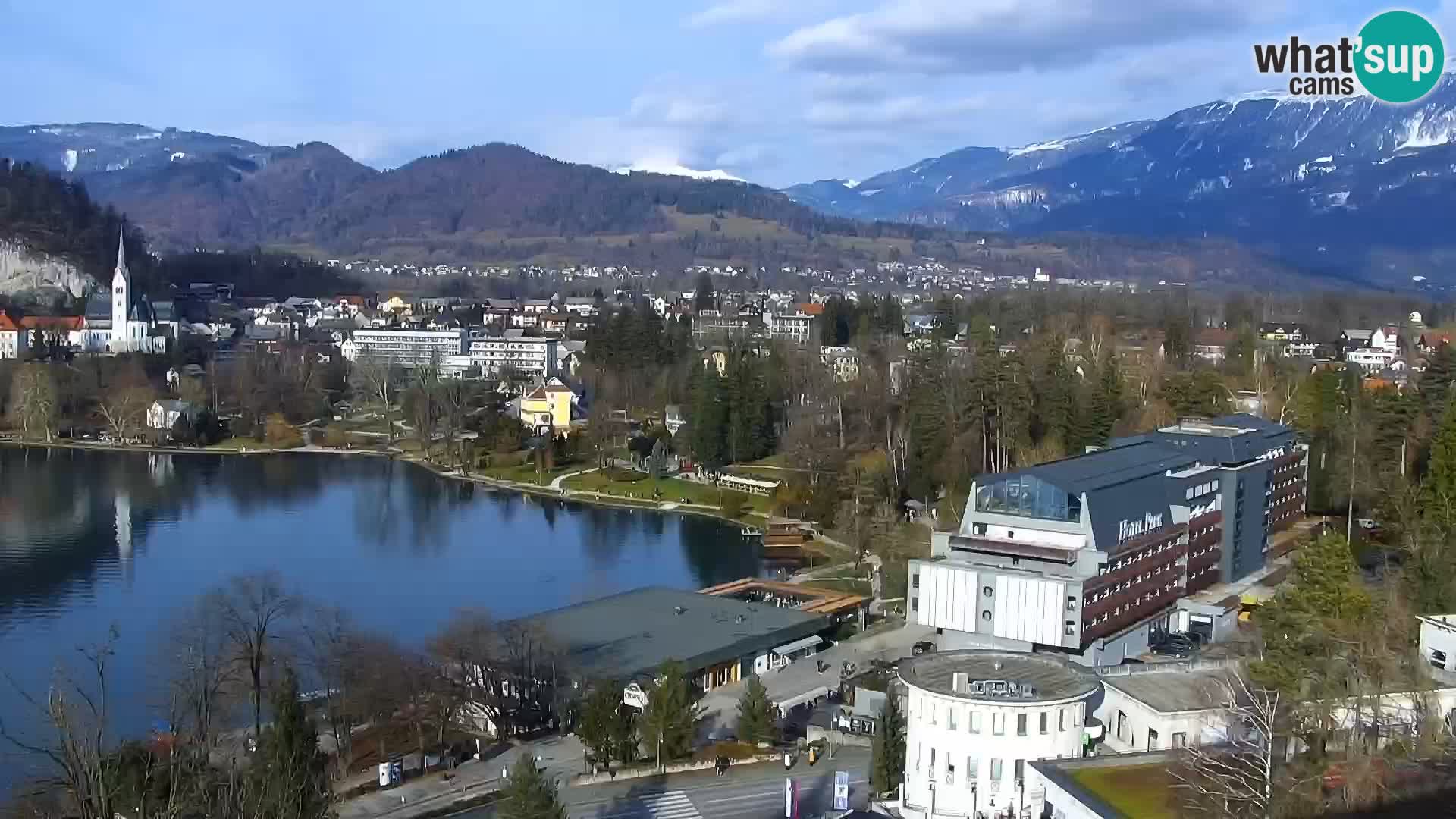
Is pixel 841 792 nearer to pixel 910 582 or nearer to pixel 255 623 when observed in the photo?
pixel 910 582

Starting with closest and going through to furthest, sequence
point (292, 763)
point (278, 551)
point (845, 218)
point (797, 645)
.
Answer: point (292, 763)
point (797, 645)
point (278, 551)
point (845, 218)

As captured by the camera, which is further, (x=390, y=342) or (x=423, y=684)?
(x=390, y=342)

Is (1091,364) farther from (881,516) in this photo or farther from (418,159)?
(418,159)

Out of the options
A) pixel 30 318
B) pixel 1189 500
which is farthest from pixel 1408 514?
pixel 30 318

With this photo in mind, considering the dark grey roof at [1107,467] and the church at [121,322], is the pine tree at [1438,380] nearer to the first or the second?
the dark grey roof at [1107,467]

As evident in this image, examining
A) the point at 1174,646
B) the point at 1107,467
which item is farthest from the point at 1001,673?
the point at 1107,467

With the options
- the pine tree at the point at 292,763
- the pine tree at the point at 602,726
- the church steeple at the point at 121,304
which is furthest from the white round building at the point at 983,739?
the church steeple at the point at 121,304
